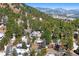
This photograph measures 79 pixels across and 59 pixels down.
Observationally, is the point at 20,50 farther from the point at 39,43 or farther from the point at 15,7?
the point at 15,7

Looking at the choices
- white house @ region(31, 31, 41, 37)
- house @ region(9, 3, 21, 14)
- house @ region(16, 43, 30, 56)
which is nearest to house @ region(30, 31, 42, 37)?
white house @ region(31, 31, 41, 37)

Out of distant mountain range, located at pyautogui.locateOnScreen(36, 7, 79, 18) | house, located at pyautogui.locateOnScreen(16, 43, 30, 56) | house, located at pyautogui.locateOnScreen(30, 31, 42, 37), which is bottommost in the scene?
house, located at pyautogui.locateOnScreen(16, 43, 30, 56)

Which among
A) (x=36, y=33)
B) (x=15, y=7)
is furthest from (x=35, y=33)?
(x=15, y=7)

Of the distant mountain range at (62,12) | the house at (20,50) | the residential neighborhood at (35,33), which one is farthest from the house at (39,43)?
the distant mountain range at (62,12)

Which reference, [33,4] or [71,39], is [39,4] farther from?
[71,39]

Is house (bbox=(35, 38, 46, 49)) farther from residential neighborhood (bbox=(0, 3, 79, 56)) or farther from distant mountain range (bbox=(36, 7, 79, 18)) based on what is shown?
distant mountain range (bbox=(36, 7, 79, 18))

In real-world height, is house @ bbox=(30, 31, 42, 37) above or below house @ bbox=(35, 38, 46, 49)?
above

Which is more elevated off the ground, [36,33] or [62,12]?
[62,12]

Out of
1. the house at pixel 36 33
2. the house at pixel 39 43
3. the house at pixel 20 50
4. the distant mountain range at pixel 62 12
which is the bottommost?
the house at pixel 20 50

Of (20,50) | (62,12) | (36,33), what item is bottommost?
(20,50)

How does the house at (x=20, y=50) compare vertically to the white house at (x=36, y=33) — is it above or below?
below

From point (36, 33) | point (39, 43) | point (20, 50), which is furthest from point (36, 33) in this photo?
point (20, 50)

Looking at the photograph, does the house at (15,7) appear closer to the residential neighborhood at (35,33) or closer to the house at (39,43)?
the residential neighborhood at (35,33)
